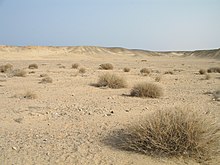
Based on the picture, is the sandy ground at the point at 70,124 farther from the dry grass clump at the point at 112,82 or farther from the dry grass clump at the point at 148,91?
the dry grass clump at the point at 112,82

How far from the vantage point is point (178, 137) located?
5.91 meters

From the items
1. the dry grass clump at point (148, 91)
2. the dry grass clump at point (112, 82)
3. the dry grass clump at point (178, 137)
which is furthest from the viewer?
Answer: the dry grass clump at point (112, 82)

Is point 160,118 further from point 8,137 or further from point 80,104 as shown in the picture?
point 80,104

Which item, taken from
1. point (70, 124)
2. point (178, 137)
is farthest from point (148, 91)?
point (178, 137)

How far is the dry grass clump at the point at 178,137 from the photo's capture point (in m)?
5.84

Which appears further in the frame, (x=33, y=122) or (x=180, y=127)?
(x=33, y=122)

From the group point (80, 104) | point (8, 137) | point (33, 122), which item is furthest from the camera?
point (80, 104)

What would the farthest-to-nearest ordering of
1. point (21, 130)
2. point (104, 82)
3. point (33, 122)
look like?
point (104, 82), point (33, 122), point (21, 130)

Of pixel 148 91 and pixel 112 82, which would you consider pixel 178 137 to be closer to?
pixel 148 91

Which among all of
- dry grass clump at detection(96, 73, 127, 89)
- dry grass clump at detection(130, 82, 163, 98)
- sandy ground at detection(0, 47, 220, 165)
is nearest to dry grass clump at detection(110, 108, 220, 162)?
sandy ground at detection(0, 47, 220, 165)

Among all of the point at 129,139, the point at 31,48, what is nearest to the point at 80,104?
the point at 129,139

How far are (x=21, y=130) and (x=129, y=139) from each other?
114 inches

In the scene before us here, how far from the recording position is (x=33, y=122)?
27.8 feet

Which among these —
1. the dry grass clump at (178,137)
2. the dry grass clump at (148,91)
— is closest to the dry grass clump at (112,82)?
the dry grass clump at (148,91)
